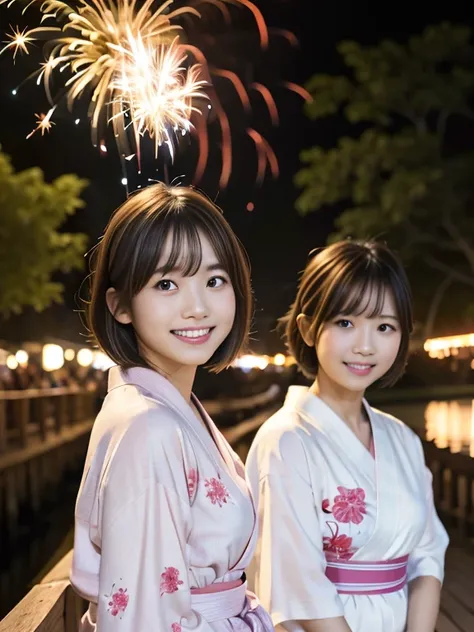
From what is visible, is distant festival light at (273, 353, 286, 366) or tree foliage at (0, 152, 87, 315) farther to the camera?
tree foliage at (0, 152, 87, 315)

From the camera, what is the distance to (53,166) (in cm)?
234

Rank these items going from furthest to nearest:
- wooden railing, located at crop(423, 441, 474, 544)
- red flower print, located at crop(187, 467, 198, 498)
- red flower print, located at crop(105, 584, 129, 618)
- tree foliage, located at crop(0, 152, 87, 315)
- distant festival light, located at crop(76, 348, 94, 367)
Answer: distant festival light, located at crop(76, 348, 94, 367) < tree foliage, located at crop(0, 152, 87, 315) < wooden railing, located at crop(423, 441, 474, 544) < red flower print, located at crop(187, 467, 198, 498) < red flower print, located at crop(105, 584, 129, 618)

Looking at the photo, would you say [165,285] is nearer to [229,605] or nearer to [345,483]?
[229,605]

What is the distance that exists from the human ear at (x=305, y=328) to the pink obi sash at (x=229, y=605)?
0.74m

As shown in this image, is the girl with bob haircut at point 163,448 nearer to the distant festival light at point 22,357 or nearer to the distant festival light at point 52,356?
the distant festival light at point 52,356

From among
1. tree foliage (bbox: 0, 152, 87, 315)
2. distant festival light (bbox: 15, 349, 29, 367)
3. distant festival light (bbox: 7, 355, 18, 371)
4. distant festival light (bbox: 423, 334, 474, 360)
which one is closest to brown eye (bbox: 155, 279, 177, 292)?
distant festival light (bbox: 423, 334, 474, 360)

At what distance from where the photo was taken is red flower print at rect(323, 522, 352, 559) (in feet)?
6.10

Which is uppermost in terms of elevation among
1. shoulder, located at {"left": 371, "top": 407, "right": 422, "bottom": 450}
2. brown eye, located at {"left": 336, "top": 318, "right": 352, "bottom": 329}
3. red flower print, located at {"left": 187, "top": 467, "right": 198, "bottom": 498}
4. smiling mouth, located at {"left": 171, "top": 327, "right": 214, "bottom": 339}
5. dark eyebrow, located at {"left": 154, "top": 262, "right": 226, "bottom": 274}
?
dark eyebrow, located at {"left": 154, "top": 262, "right": 226, "bottom": 274}

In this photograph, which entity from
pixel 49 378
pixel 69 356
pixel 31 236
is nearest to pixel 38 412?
pixel 31 236

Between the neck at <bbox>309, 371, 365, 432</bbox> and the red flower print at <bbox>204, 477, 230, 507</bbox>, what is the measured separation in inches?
29.2

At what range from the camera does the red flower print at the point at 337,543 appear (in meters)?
1.86

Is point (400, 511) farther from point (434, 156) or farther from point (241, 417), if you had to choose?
point (434, 156)

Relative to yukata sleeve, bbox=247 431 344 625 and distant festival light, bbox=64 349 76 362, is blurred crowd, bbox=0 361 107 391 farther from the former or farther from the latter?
yukata sleeve, bbox=247 431 344 625

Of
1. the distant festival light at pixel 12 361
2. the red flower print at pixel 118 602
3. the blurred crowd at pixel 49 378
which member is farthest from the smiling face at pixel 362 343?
the distant festival light at pixel 12 361
